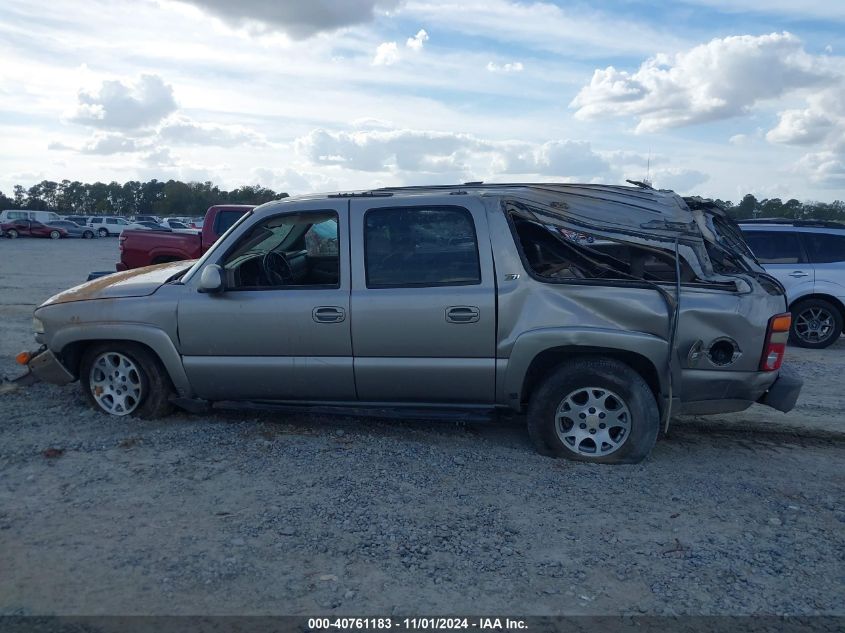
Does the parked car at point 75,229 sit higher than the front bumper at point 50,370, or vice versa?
the parked car at point 75,229

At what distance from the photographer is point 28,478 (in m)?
5.04

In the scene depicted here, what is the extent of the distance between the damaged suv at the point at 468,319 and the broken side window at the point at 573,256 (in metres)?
0.02

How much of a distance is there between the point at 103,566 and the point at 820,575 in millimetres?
3565

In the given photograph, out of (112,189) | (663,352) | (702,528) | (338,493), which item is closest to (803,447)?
(663,352)

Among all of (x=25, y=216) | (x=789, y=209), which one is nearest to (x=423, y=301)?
(x=789, y=209)

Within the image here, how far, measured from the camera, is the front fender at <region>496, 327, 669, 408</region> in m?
5.22

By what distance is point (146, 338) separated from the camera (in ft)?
19.5

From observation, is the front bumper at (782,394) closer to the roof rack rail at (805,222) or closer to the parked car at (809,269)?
the parked car at (809,269)

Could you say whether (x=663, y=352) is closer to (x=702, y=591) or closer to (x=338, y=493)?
(x=702, y=591)

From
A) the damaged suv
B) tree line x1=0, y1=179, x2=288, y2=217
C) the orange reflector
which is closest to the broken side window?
the damaged suv

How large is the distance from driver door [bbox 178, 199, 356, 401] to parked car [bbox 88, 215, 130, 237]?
50765 millimetres

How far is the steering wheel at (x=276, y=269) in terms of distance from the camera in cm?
607

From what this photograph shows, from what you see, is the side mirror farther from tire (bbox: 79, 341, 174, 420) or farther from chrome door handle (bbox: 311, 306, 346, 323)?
tire (bbox: 79, 341, 174, 420)

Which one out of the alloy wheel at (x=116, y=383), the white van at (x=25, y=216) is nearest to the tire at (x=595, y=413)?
the alloy wheel at (x=116, y=383)
